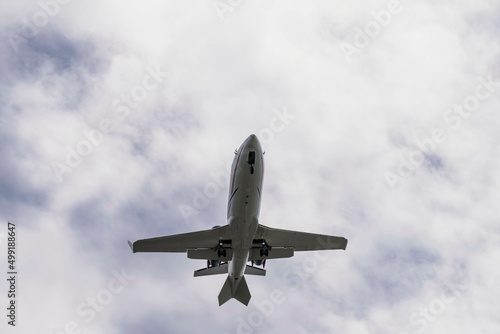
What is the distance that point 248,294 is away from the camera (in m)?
69.9

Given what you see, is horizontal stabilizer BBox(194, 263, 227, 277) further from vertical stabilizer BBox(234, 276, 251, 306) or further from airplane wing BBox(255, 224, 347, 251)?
airplane wing BBox(255, 224, 347, 251)

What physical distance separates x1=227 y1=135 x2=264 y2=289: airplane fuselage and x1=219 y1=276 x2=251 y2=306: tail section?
9272 millimetres

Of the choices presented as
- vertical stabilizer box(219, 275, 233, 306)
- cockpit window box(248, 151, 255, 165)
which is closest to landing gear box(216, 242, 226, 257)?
vertical stabilizer box(219, 275, 233, 306)

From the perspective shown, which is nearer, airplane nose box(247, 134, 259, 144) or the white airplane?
the white airplane

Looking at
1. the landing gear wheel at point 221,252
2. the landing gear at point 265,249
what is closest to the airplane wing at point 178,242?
the landing gear wheel at point 221,252

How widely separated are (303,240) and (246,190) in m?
13.0

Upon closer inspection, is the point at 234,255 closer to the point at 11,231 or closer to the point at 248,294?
the point at 248,294

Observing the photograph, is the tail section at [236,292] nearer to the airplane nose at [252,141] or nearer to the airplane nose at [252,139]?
the airplane nose at [252,141]

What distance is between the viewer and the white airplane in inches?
2279

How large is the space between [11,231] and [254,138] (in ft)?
97.3

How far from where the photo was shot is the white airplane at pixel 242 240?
5788cm

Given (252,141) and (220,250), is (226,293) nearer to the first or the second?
(220,250)

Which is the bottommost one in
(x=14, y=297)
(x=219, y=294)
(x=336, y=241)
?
(x=14, y=297)

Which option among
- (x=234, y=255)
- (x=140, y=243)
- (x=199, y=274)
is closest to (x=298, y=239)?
(x=234, y=255)
